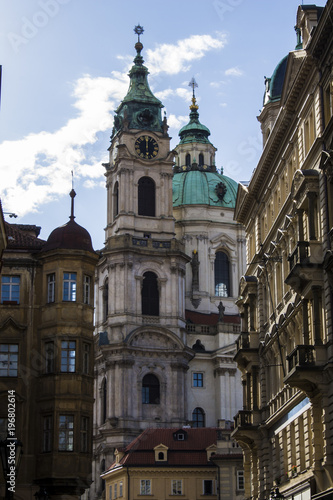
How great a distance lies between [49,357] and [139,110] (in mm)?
56349

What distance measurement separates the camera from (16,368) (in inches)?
1708

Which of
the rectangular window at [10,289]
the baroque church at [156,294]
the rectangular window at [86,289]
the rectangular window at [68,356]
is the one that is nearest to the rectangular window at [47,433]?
the rectangular window at [68,356]

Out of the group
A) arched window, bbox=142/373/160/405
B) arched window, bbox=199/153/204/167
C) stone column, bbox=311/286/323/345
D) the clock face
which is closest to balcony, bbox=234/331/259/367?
stone column, bbox=311/286/323/345

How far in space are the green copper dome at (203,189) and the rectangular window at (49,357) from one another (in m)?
59.7

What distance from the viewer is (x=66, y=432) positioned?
41.9m

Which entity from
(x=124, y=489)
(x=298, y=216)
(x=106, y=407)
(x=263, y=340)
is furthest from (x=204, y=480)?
(x=298, y=216)

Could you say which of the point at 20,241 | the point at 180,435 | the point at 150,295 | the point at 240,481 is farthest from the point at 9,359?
the point at 150,295

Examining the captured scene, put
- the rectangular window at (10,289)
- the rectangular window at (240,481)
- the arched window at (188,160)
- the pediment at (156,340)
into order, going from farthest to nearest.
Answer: the arched window at (188,160) → the pediment at (156,340) → the rectangular window at (240,481) → the rectangular window at (10,289)

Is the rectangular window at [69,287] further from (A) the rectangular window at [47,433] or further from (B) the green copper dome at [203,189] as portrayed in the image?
(B) the green copper dome at [203,189]

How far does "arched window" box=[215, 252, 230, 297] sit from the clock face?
1317 centimetres

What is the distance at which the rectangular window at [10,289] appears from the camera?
1761 inches

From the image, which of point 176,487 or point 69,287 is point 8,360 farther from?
point 176,487

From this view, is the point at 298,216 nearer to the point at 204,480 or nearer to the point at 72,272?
the point at 72,272

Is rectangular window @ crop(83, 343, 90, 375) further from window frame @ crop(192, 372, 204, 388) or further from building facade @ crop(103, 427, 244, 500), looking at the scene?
window frame @ crop(192, 372, 204, 388)
